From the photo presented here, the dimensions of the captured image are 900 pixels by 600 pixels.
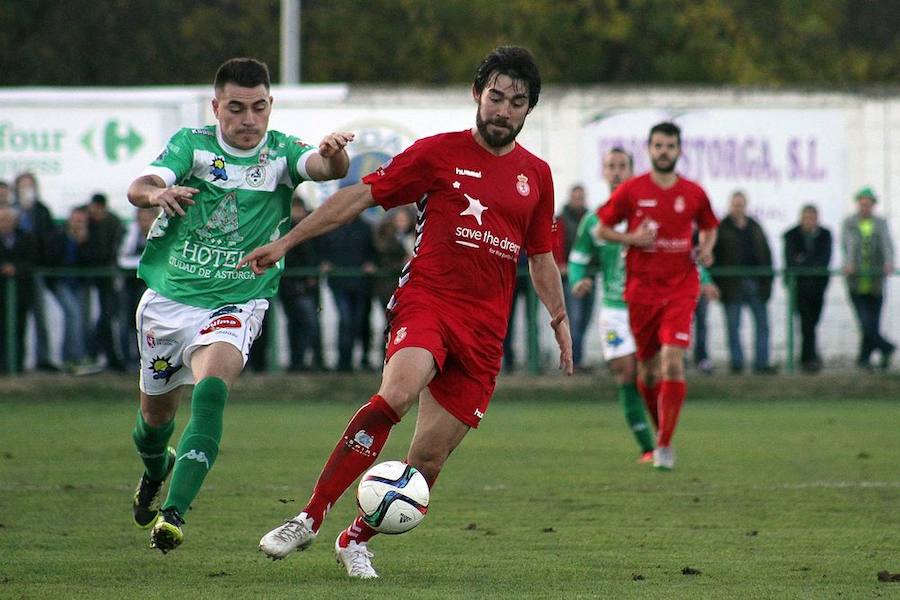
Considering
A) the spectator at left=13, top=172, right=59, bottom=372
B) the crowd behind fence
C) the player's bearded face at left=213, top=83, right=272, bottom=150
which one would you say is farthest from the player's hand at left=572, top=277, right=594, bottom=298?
the spectator at left=13, top=172, right=59, bottom=372

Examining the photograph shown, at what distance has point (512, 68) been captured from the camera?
292 inches

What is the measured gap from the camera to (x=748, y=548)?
817 cm

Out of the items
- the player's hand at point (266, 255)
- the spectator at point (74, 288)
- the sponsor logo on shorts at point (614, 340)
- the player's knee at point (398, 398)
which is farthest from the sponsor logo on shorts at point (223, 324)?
the spectator at point (74, 288)

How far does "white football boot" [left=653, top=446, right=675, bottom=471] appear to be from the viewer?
1192 centimetres

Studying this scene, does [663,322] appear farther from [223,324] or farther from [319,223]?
[319,223]

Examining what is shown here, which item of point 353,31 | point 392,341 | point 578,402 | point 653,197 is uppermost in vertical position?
point 353,31

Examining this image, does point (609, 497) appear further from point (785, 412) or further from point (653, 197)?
point (785, 412)

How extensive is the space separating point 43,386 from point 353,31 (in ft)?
72.3

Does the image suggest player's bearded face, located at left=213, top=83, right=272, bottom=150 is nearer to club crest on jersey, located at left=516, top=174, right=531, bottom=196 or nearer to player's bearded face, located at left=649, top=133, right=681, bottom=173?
club crest on jersey, located at left=516, top=174, right=531, bottom=196

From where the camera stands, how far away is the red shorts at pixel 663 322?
11891 mm

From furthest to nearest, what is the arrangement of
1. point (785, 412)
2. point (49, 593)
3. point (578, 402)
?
point (578, 402)
point (785, 412)
point (49, 593)

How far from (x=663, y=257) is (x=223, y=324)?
200 inches

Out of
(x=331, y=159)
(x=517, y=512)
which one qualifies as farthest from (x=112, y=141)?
(x=331, y=159)

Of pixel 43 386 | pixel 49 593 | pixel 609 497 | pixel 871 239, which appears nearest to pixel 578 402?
pixel 871 239
